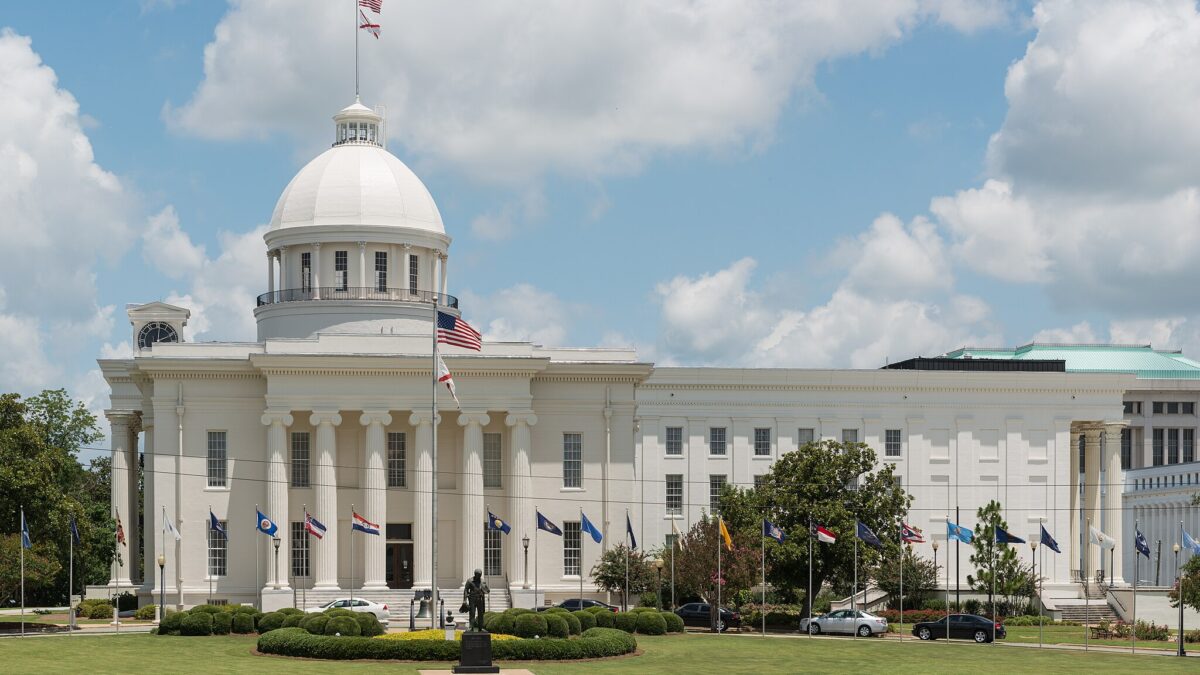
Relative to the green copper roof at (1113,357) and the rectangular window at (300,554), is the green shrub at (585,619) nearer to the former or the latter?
the rectangular window at (300,554)

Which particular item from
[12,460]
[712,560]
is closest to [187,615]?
[12,460]

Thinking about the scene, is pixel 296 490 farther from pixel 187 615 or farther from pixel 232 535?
pixel 187 615

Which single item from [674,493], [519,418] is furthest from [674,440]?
[519,418]

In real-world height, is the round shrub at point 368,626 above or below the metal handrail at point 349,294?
below

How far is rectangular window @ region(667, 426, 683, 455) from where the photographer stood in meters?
105

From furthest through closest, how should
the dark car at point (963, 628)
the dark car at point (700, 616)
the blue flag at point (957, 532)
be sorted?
1. the dark car at point (700, 616)
2. the blue flag at point (957, 532)
3. the dark car at point (963, 628)

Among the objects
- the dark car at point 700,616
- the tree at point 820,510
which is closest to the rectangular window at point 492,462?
the tree at point 820,510

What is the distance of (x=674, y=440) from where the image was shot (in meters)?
105

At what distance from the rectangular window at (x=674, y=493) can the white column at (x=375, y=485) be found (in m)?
25.7

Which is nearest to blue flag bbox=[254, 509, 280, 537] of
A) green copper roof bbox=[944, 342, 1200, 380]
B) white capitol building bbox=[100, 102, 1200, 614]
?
white capitol building bbox=[100, 102, 1200, 614]

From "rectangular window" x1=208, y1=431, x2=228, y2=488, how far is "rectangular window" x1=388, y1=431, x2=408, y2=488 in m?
8.29

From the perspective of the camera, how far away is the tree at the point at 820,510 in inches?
3103

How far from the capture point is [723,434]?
105438mm

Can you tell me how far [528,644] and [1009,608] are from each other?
140ft
